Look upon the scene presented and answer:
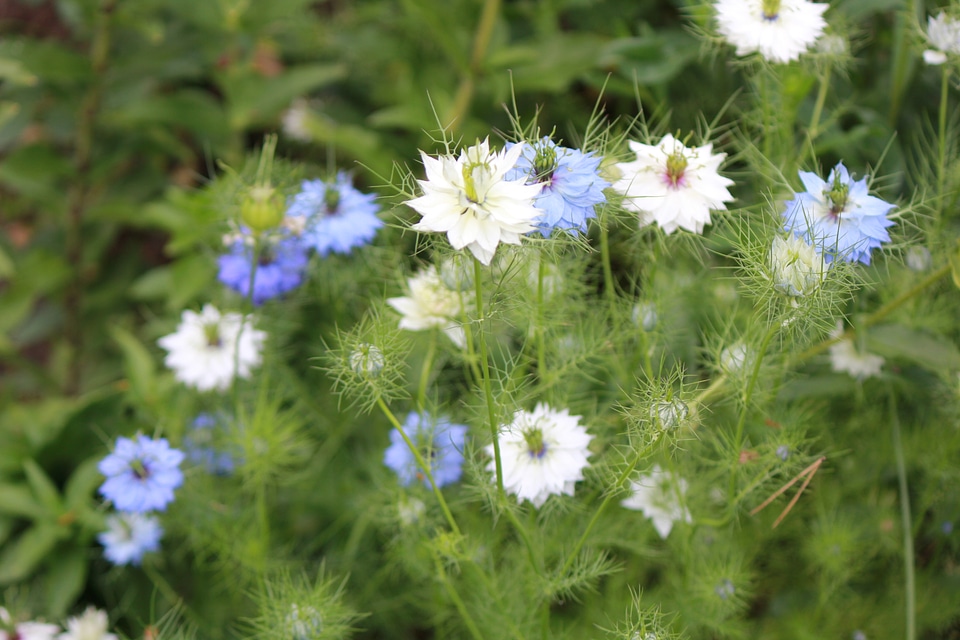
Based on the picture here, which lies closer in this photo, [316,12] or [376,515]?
[376,515]

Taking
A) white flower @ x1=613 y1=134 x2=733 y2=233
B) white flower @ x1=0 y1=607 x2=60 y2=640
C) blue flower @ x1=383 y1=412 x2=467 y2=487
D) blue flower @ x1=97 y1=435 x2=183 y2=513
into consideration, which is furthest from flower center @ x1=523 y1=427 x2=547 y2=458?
white flower @ x1=0 y1=607 x2=60 y2=640

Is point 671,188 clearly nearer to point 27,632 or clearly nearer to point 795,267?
point 795,267

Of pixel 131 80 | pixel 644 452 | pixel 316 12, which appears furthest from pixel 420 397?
pixel 316 12

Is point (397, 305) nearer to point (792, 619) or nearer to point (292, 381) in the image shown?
point (292, 381)

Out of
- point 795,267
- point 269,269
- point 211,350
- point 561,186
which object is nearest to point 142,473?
point 211,350

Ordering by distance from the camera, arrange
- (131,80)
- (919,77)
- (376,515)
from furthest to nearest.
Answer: (131,80)
(919,77)
(376,515)

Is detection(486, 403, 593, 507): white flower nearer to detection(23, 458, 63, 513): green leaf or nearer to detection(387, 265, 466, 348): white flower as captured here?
detection(387, 265, 466, 348): white flower
